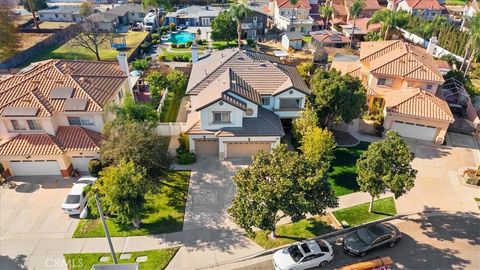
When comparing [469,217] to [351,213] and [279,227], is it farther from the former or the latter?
[279,227]

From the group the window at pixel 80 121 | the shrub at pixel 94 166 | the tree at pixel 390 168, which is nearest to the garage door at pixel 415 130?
the tree at pixel 390 168

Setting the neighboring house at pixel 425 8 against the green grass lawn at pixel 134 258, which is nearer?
the green grass lawn at pixel 134 258

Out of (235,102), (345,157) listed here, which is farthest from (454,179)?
(235,102)

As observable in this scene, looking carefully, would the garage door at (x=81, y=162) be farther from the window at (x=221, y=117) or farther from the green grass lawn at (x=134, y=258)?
the window at (x=221, y=117)

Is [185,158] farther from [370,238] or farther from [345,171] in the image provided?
[370,238]

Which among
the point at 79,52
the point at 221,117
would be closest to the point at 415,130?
the point at 221,117

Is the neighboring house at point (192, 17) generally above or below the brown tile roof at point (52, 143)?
above

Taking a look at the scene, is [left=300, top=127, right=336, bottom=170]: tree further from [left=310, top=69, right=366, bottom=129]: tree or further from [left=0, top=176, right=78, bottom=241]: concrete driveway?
[left=0, top=176, right=78, bottom=241]: concrete driveway
